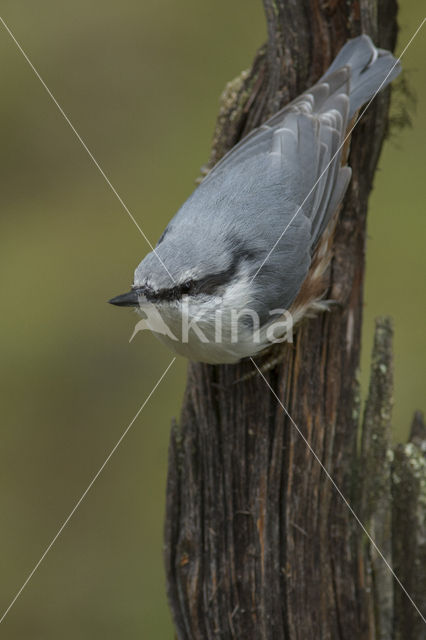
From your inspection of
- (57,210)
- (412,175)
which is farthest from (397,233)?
(57,210)

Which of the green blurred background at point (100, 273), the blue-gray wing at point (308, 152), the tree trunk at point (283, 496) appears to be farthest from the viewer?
the green blurred background at point (100, 273)

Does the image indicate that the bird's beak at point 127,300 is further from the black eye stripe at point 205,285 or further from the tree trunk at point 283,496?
the tree trunk at point 283,496

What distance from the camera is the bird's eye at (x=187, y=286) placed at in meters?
2.13

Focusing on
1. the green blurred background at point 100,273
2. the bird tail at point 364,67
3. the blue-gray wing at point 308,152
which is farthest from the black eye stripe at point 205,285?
the green blurred background at point 100,273

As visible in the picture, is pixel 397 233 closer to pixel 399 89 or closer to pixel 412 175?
pixel 412 175

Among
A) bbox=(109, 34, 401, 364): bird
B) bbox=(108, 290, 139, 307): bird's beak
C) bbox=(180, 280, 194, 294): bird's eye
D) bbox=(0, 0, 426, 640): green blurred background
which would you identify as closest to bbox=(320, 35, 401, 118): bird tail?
bbox=(109, 34, 401, 364): bird

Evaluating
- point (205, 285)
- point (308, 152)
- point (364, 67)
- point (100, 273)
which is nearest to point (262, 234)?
point (205, 285)

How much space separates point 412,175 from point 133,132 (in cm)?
131

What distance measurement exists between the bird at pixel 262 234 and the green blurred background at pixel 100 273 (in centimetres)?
71

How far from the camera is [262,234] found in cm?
233

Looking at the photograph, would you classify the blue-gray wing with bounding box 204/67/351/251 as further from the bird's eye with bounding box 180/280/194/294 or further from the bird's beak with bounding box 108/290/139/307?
the bird's beak with bounding box 108/290/139/307

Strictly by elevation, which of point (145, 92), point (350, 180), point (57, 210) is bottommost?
point (350, 180)

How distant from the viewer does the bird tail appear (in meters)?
2.52

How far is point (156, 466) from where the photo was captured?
3.57 metres
